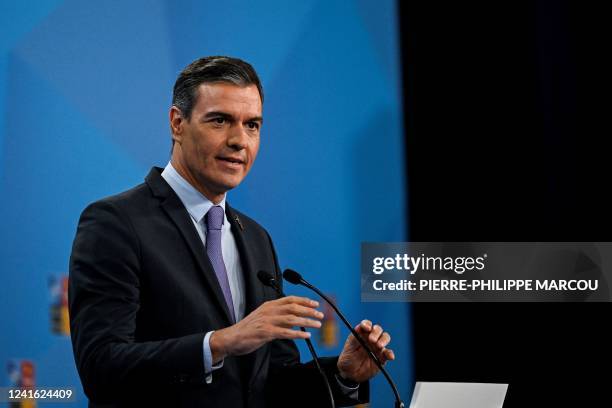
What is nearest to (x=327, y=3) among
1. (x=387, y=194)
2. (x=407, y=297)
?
(x=387, y=194)

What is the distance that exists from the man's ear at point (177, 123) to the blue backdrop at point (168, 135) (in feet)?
3.43

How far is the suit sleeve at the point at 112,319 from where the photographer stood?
2.18 m

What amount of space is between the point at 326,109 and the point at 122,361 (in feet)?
6.67

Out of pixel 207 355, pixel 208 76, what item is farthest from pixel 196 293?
pixel 208 76

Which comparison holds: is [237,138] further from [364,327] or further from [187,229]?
[364,327]

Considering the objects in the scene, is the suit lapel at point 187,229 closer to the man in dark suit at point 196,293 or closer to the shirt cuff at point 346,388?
the man in dark suit at point 196,293

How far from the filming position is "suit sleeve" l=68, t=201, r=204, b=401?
2.18 meters

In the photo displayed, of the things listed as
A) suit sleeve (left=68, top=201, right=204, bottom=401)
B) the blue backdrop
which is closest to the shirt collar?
suit sleeve (left=68, top=201, right=204, bottom=401)

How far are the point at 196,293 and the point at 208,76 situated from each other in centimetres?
69

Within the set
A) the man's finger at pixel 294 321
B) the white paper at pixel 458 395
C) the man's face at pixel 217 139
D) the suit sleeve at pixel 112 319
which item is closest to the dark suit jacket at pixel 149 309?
the suit sleeve at pixel 112 319

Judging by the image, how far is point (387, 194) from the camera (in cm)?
401

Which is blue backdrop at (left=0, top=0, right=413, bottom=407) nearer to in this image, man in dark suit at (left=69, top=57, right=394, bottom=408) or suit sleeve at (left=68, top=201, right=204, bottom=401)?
man in dark suit at (left=69, top=57, right=394, bottom=408)

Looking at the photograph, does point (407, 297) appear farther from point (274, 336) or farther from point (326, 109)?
point (274, 336)

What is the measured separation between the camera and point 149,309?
92.8 inches
